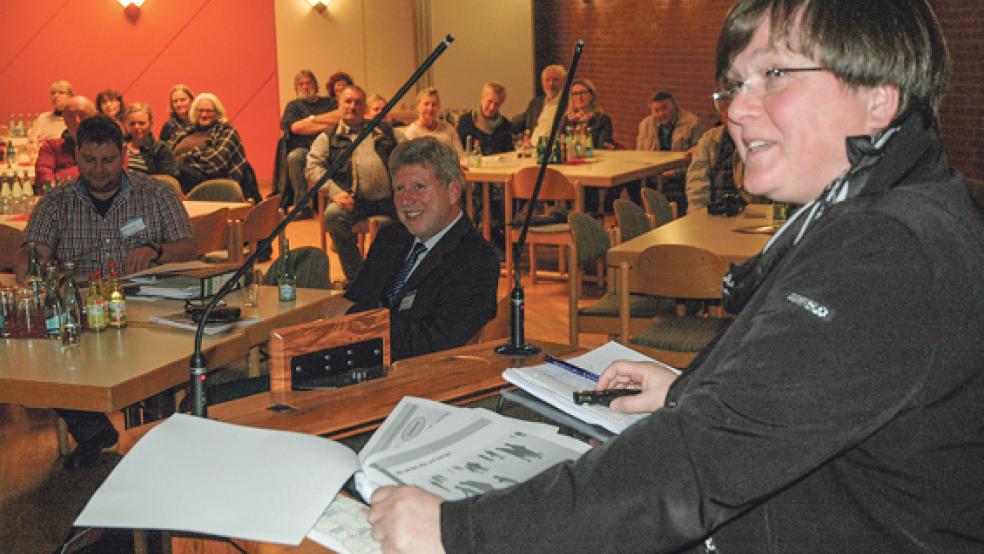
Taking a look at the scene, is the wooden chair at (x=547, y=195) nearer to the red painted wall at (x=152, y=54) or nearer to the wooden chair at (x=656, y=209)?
the wooden chair at (x=656, y=209)

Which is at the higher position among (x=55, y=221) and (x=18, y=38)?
(x=18, y=38)

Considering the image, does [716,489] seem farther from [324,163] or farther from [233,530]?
[324,163]

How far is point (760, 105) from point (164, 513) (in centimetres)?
84

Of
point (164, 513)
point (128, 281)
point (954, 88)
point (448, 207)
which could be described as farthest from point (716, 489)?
point (954, 88)

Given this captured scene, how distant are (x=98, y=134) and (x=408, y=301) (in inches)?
71.0

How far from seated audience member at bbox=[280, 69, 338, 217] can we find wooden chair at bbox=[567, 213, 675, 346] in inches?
202

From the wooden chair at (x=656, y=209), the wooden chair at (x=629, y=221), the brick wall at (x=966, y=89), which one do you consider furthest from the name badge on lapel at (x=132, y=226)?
the brick wall at (x=966, y=89)

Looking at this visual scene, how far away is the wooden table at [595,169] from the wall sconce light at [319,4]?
14.8ft

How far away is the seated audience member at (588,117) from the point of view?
9984 mm

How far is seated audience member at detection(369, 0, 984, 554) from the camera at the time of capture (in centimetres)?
111

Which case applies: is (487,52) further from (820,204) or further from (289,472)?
(820,204)

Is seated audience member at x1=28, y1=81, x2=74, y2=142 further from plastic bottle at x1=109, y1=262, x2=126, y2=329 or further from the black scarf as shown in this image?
the black scarf

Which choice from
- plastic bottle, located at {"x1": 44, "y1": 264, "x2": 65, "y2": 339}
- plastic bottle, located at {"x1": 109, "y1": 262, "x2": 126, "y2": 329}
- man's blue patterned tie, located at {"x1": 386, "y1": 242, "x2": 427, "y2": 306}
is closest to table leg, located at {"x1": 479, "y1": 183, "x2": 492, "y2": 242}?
man's blue patterned tie, located at {"x1": 386, "y1": 242, "x2": 427, "y2": 306}

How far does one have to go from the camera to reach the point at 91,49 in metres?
12.2
